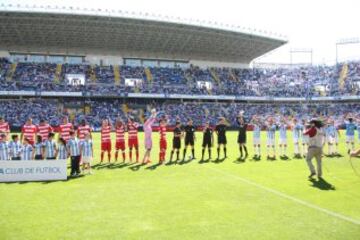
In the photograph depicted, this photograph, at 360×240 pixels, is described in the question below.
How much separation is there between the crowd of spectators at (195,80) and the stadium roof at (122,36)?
2.79 metres

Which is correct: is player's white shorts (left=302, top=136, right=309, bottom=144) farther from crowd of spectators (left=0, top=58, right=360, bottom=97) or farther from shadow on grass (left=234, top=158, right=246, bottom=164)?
crowd of spectators (left=0, top=58, right=360, bottom=97)

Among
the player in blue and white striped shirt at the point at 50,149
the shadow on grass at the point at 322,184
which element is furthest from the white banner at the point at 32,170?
the shadow on grass at the point at 322,184

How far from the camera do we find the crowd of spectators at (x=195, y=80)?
51.4 m

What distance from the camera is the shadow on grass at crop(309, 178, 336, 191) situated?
1128cm

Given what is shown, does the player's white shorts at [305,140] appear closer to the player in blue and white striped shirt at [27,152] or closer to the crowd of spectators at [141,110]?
the player in blue and white striped shirt at [27,152]

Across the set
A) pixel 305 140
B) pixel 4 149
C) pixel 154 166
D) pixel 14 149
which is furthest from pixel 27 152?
pixel 305 140

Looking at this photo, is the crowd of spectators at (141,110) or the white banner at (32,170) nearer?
the white banner at (32,170)

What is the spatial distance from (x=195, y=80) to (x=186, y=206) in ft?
170

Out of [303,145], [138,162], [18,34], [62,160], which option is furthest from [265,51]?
[62,160]

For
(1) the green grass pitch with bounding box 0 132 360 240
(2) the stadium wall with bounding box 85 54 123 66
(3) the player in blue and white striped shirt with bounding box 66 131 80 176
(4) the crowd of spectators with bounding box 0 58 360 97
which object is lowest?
(1) the green grass pitch with bounding box 0 132 360 240

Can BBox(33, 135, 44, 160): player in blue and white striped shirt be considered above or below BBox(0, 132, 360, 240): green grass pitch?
above

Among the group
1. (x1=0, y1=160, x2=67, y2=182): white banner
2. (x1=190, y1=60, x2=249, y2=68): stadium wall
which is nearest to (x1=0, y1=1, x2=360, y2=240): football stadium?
(x1=0, y1=160, x2=67, y2=182): white banner

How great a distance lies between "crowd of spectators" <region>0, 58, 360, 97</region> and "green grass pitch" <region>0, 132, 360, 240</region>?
40.5 metres

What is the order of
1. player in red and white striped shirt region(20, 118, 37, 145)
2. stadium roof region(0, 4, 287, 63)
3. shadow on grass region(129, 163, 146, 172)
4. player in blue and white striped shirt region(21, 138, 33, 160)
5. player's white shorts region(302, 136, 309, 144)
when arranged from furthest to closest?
stadium roof region(0, 4, 287, 63) → player's white shorts region(302, 136, 309, 144) → player in red and white striped shirt region(20, 118, 37, 145) → shadow on grass region(129, 163, 146, 172) → player in blue and white striped shirt region(21, 138, 33, 160)
